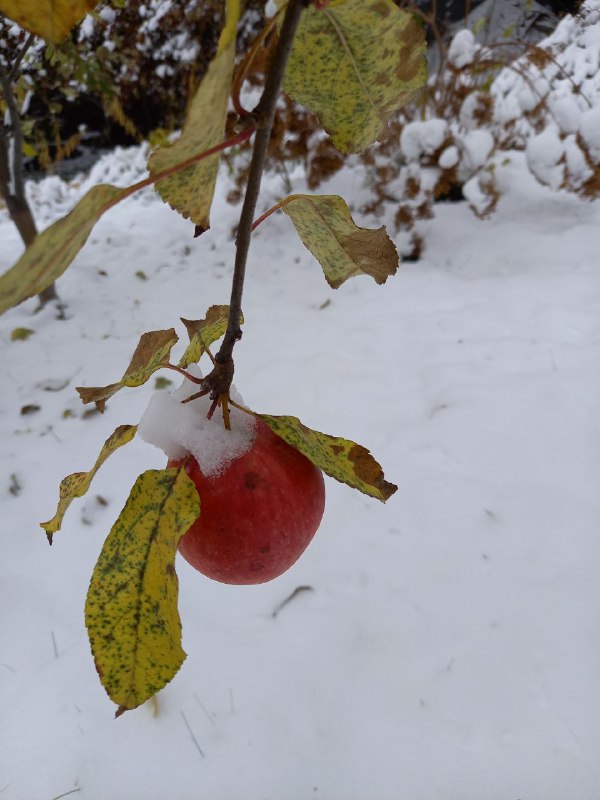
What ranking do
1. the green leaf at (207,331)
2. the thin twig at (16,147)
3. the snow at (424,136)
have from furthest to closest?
1. the snow at (424,136)
2. the thin twig at (16,147)
3. the green leaf at (207,331)

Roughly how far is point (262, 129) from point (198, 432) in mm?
203

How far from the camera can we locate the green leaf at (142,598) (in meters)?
0.32

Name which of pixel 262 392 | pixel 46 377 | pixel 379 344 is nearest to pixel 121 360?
pixel 46 377

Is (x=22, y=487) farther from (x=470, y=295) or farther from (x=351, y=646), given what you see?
(x=470, y=295)

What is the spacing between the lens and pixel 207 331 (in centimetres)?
43

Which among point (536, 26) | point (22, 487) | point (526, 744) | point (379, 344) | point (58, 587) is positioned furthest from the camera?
point (536, 26)

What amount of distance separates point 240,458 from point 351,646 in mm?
666

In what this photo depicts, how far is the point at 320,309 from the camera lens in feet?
6.00

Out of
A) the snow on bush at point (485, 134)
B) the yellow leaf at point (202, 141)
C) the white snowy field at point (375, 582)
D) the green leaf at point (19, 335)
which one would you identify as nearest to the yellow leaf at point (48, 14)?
the yellow leaf at point (202, 141)

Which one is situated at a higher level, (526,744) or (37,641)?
(37,641)

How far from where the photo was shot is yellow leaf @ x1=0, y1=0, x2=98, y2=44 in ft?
0.69

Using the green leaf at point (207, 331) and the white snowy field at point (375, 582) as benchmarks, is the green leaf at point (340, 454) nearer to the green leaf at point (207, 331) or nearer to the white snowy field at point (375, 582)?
the green leaf at point (207, 331)

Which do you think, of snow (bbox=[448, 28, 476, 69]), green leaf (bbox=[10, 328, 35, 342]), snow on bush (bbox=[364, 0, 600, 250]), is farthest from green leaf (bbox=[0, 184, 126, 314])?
snow (bbox=[448, 28, 476, 69])

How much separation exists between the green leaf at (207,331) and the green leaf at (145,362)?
0.03 m
